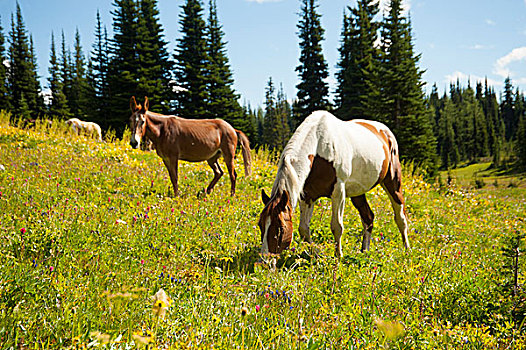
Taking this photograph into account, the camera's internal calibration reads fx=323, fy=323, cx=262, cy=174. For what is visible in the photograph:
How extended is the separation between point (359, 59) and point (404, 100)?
38.7 feet

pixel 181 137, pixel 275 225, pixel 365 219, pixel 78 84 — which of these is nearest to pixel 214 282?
Answer: pixel 275 225

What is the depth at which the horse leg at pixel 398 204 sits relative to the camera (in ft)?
20.7

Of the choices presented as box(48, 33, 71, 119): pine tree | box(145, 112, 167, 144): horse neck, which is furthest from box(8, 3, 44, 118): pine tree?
box(145, 112, 167, 144): horse neck

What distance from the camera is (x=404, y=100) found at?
2898cm

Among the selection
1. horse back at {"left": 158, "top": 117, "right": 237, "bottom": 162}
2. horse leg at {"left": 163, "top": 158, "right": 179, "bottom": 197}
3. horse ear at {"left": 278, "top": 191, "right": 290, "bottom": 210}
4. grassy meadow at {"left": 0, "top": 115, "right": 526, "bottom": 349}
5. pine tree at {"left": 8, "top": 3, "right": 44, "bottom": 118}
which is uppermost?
pine tree at {"left": 8, "top": 3, "right": 44, "bottom": 118}

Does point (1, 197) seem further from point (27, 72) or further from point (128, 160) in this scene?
point (27, 72)

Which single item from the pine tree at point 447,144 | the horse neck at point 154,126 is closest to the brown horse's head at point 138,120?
the horse neck at point 154,126

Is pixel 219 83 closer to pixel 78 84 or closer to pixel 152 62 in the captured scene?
pixel 152 62

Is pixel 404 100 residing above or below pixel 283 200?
above

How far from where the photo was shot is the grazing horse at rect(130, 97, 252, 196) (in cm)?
827

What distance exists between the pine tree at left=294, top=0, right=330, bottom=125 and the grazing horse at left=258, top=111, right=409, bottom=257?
33.7 metres

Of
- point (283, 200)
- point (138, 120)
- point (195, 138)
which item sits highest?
point (138, 120)

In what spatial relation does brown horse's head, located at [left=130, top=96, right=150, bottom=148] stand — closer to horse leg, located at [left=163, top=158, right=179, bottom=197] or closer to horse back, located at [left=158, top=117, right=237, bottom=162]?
horse back, located at [left=158, top=117, right=237, bottom=162]

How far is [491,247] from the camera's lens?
6520 millimetres
